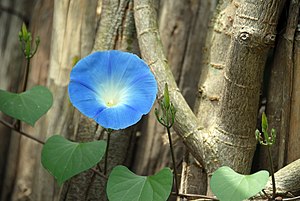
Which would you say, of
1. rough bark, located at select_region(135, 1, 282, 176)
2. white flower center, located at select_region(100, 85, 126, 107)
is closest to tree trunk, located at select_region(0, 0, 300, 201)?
rough bark, located at select_region(135, 1, 282, 176)

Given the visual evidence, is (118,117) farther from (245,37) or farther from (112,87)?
(245,37)

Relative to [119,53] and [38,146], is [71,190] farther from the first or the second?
[119,53]

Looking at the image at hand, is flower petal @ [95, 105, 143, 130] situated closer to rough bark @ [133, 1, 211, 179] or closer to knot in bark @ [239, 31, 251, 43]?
knot in bark @ [239, 31, 251, 43]

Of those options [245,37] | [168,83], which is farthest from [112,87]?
[245,37]

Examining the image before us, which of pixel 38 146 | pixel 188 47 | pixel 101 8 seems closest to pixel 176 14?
pixel 188 47

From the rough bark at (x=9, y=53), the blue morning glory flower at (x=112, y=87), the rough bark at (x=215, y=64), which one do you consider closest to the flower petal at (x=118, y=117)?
the blue morning glory flower at (x=112, y=87)

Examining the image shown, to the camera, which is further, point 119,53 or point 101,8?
point 101,8
